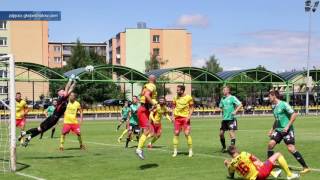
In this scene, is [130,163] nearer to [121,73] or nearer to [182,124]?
[182,124]

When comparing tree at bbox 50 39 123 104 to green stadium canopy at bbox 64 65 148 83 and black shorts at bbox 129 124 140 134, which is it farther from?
black shorts at bbox 129 124 140 134

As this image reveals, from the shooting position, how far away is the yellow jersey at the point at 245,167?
11461 mm

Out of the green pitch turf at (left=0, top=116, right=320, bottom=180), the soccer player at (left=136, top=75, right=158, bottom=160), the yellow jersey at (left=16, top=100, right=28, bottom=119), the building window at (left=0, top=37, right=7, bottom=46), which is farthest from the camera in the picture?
the building window at (left=0, top=37, right=7, bottom=46)

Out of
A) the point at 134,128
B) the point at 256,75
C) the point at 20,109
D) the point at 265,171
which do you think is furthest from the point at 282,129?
the point at 256,75

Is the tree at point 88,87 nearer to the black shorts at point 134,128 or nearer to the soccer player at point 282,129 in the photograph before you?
the black shorts at point 134,128

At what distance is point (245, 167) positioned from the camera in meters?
11.5

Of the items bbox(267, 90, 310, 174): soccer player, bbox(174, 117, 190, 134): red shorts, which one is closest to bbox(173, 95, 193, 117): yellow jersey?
bbox(174, 117, 190, 134): red shorts

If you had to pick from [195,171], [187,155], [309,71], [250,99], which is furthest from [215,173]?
[250,99]

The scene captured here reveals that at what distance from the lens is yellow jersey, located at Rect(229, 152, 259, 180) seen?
1146 centimetres

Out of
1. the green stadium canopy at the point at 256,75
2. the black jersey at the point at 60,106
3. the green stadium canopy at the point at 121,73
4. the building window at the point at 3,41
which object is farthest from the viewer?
the building window at the point at 3,41

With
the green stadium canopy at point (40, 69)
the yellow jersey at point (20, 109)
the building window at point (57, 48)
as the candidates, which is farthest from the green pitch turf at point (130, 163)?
the building window at point (57, 48)

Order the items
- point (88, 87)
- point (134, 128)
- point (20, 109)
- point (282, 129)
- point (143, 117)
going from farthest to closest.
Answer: point (88, 87) → point (20, 109) → point (134, 128) → point (143, 117) → point (282, 129)

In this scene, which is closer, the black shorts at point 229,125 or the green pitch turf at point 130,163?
the green pitch turf at point 130,163

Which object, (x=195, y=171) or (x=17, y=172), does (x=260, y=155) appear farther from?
(x=17, y=172)
